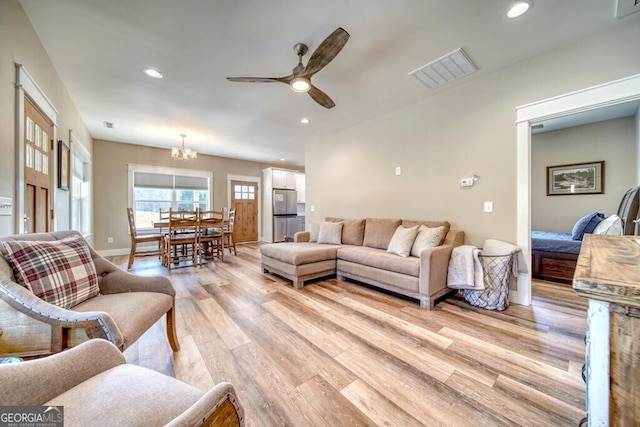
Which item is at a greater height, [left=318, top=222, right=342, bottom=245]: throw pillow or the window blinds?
the window blinds

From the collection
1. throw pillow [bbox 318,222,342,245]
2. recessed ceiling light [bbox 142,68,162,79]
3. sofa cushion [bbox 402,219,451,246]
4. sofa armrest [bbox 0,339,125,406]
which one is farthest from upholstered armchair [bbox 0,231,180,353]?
sofa cushion [bbox 402,219,451,246]

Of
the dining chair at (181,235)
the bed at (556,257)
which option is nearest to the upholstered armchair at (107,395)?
the dining chair at (181,235)

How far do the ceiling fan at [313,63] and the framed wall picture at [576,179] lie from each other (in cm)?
469

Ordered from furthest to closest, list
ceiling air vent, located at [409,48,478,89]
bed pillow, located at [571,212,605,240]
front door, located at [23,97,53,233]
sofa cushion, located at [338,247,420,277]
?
1. bed pillow, located at [571,212,605,240]
2. sofa cushion, located at [338,247,420,277]
3. ceiling air vent, located at [409,48,478,89]
4. front door, located at [23,97,53,233]

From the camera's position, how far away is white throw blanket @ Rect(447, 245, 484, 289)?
96.0 inches

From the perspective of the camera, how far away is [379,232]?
349 centimetres

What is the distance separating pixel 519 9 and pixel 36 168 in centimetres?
437

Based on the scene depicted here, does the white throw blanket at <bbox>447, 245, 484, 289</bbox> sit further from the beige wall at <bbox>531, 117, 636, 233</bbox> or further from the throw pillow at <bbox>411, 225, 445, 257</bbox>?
the beige wall at <bbox>531, 117, 636, 233</bbox>

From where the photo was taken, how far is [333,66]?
8.25 feet

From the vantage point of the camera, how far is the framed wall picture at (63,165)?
2.87 m

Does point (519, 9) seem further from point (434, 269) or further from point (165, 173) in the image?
point (165, 173)

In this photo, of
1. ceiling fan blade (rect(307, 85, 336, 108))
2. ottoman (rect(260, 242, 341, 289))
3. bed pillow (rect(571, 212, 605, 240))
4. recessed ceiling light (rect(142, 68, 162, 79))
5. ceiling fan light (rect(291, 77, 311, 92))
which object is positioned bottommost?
ottoman (rect(260, 242, 341, 289))

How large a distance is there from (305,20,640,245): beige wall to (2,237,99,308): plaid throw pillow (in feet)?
11.2

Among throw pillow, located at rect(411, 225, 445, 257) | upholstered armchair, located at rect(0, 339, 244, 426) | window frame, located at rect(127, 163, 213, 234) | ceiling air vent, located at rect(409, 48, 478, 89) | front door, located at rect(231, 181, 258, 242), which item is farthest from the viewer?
front door, located at rect(231, 181, 258, 242)
